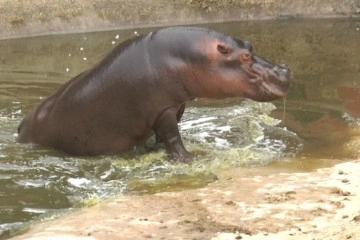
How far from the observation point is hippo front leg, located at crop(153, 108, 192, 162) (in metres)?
5.59

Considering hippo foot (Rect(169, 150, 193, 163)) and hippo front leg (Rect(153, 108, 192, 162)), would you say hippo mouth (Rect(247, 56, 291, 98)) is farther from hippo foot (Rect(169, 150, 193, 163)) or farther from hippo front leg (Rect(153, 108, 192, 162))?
hippo foot (Rect(169, 150, 193, 163))

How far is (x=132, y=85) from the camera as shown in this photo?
18.4 feet

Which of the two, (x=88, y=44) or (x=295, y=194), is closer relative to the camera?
(x=295, y=194)

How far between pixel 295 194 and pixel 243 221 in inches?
25.9

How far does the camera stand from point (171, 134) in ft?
18.5

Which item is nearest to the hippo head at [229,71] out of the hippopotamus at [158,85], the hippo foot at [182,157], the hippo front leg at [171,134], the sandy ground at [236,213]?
the hippopotamus at [158,85]

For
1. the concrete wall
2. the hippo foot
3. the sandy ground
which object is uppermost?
the concrete wall

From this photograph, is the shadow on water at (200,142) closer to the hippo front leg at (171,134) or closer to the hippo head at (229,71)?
the hippo front leg at (171,134)

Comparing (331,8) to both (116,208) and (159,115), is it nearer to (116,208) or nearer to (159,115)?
(159,115)

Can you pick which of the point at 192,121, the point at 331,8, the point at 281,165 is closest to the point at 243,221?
the point at 281,165

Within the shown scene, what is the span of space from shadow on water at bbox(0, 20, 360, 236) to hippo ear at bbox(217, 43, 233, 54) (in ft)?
2.92

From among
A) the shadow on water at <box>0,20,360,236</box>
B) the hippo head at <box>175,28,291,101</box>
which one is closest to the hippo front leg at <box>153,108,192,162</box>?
the shadow on water at <box>0,20,360,236</box>

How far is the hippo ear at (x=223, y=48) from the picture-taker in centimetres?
555

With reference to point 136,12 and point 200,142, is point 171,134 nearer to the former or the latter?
point 200,142
